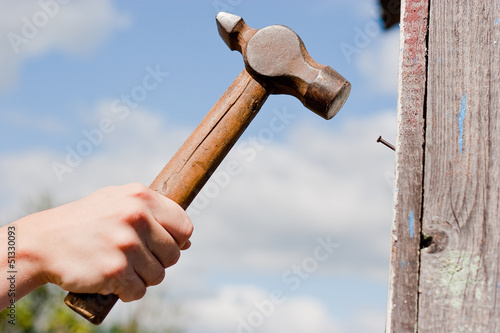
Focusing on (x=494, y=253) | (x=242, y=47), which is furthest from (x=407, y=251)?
(x=242, y=47)

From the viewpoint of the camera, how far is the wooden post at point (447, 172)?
1.28 meters

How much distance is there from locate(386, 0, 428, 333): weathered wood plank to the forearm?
102 centimetres

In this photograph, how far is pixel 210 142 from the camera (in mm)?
1765

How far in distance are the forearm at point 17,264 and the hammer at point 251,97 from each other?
0.44m

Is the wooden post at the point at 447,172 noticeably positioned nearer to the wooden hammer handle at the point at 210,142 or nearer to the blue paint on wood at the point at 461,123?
the blue paint on wood at the point at 461,123

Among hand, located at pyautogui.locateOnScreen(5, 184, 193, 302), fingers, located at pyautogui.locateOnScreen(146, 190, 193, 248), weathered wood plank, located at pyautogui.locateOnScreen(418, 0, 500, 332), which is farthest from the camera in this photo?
fingers, located at pyautogui.locateOnScreen(146, 190, 193, 248)

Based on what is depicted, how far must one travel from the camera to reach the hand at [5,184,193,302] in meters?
1.41

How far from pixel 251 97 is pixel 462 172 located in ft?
2.59

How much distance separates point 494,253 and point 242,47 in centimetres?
117

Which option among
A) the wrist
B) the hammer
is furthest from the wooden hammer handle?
the wrist

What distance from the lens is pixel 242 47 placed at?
1.96 m

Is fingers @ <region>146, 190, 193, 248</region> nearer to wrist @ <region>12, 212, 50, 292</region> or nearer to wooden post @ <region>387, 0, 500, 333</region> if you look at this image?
wrist @ <region>12, 212, 50, 292</region>

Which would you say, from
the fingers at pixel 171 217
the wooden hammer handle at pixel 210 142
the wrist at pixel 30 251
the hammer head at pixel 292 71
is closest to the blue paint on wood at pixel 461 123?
the hammer head at pixel 292 71

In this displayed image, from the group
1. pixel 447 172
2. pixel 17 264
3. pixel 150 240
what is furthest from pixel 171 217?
pixel 447 172
